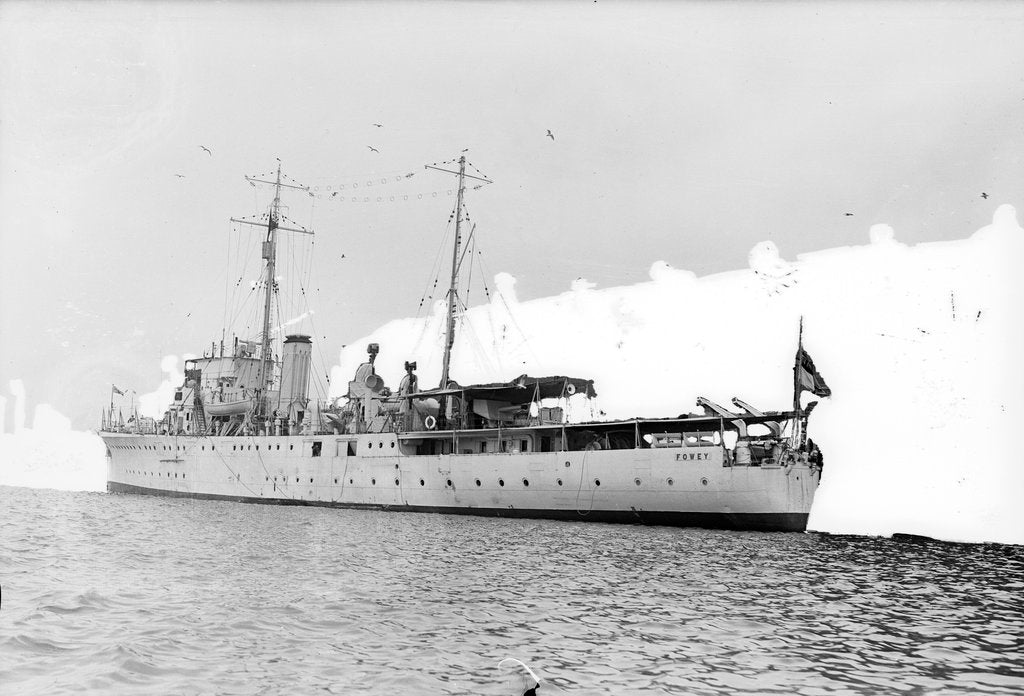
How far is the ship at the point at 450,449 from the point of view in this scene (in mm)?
29500

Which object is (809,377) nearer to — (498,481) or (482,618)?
(498,481)

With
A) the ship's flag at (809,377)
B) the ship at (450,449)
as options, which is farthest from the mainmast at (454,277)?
the ship's flag at (809,377)

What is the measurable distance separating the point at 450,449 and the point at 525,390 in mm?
4610

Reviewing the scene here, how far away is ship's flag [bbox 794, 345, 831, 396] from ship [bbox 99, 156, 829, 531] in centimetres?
5

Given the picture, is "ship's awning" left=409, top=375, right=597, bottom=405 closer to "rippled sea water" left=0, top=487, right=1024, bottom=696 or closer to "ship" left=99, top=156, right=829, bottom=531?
"ship" left=99, top=156, right=829, bottom=531

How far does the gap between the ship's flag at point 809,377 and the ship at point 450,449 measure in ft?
0.18

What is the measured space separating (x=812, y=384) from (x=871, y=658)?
22.2 meters

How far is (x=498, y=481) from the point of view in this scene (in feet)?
112

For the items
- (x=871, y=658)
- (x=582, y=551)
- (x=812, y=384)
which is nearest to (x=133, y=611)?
(x=871, y=658)

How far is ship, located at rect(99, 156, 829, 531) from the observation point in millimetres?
29500

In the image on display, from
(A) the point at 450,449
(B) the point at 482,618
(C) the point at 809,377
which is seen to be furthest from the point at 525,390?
(B) the point at 482,618

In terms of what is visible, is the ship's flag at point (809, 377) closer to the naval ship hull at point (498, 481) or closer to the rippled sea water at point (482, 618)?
the naval ship hull at point (498, 481)

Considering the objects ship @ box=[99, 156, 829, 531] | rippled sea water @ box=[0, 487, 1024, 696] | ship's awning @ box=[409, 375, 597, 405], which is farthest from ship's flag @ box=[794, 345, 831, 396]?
ship's awning @ box=[409, 375, 597, 405]

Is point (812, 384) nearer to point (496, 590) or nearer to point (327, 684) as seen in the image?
point (496, 590)
